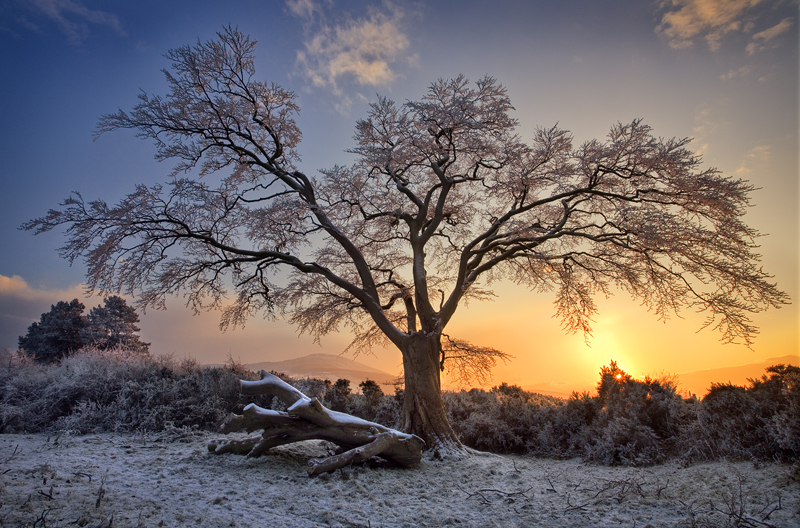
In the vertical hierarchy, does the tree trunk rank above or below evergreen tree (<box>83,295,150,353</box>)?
below

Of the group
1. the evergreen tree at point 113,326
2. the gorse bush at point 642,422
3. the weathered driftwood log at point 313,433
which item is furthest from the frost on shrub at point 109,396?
the evergreen tree at point 113,326

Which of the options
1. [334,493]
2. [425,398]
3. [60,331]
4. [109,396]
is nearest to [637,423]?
[425,398]

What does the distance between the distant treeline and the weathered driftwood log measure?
251 cm

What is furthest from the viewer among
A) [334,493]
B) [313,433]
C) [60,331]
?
[60,331]

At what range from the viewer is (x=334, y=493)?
472cm

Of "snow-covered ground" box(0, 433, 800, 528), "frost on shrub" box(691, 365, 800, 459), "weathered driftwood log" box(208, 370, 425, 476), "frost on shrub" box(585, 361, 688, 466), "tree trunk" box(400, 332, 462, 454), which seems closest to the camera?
"snow-covered ground" box(0, 433, 800, 528)

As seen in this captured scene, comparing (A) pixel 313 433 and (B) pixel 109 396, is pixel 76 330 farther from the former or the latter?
(A) pixel 313 433

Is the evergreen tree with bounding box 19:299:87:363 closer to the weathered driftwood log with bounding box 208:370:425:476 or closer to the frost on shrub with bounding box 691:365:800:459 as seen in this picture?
the weathered driftwood log with bounding box 208:370:425:476

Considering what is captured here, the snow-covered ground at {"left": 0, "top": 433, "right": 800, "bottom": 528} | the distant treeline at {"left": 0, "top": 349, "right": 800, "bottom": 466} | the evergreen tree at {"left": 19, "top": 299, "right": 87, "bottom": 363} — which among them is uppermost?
the evergreen tree at {"left": 19, "top": 299, "right": 87, "bottom": 363}

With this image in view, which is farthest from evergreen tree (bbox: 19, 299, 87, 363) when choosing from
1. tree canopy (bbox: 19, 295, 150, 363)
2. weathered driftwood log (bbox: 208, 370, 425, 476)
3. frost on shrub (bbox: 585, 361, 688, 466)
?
frost on shrub (bbox: 585, 361, 688, 466)

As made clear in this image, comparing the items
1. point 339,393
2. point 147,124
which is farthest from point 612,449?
point 147,124

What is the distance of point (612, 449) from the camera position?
714 centimetres

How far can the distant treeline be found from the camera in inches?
213

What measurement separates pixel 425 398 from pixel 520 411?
2859 millimetres
